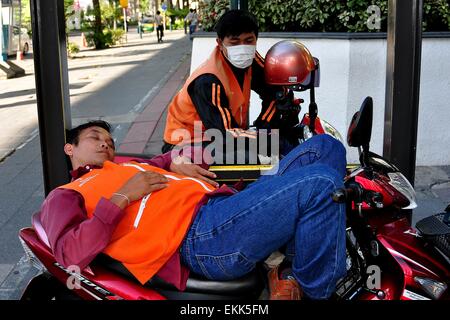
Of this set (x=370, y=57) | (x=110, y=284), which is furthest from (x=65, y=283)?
(x=370, y=57)

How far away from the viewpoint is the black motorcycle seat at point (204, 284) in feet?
6.60

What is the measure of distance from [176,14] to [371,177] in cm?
3644

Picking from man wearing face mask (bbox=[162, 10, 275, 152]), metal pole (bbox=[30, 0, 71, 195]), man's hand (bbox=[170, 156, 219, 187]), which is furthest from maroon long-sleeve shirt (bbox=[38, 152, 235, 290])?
man wearing face mask (bbox=[162, 10, 275, 152])

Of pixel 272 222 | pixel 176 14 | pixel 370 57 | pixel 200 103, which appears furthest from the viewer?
pixel 176 14

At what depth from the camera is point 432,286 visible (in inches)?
76.0

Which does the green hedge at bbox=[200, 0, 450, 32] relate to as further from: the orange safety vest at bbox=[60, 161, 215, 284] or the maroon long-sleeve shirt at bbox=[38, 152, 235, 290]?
the maroon long-sleeve shirt at bbox=[38, 152, 235, 290]

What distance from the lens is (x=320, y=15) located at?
5.82 meters

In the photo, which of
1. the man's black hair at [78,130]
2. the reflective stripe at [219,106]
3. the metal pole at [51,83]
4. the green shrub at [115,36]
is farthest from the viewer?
the green shrub at [115,36]

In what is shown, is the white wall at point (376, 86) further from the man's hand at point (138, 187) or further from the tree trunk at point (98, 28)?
the tree trunk at point (98, 28)

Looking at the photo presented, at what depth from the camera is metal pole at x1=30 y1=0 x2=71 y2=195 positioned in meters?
2.75

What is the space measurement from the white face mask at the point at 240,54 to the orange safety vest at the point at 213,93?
65mm

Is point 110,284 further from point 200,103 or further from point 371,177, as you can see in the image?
point 200,103

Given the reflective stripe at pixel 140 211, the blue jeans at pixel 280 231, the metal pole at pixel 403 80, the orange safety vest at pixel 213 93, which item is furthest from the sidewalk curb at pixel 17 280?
the metal pole at pixel 403 80

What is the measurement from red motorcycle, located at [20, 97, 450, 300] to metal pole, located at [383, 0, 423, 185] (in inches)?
30.0
